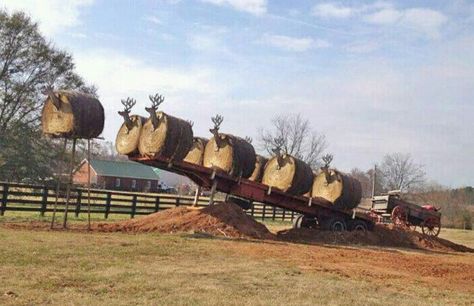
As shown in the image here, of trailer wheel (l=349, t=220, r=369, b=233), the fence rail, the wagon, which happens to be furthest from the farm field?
the wagon

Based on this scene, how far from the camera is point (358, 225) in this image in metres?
22.0

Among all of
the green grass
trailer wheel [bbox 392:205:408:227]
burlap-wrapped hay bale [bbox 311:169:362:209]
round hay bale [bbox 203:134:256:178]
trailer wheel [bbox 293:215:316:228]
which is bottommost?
the green grass

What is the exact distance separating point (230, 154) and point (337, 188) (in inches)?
176

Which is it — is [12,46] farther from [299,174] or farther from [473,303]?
[473,303]

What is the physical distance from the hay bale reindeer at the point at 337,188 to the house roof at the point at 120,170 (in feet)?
198

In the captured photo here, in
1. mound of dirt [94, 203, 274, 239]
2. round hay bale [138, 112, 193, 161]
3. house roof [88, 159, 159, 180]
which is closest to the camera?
mound of dirt [94, 203, 274, 239]

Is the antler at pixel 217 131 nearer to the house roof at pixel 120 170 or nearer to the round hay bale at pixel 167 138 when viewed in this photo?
the round hay bale at pixel 167 138

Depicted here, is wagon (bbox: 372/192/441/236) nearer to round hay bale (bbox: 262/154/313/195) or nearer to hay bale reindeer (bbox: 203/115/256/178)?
round hay bale (bbox: 262/154/313/195)

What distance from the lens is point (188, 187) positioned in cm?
9244

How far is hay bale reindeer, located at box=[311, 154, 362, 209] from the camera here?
69.6 feet

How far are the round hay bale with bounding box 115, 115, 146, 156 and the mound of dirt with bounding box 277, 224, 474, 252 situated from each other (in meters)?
5.77

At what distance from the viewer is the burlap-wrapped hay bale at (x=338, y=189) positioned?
21.2 m

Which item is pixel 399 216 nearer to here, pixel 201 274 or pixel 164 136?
pixel 164 136

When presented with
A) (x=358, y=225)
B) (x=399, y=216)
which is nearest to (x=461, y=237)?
(x=399, y=216)
